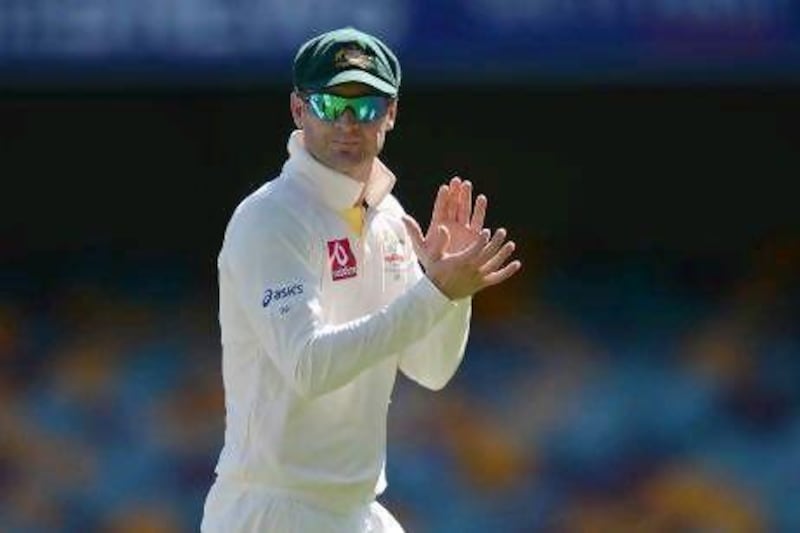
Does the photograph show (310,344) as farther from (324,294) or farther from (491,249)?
(491,249)

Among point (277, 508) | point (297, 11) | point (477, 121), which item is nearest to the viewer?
point (277, 508)

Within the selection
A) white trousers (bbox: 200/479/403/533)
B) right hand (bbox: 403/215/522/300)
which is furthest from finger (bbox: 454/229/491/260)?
white trousers (bbox: 200/479/403/533)

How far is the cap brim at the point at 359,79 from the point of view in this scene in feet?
15.0

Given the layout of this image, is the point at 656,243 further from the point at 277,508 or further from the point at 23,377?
the point at 277,508

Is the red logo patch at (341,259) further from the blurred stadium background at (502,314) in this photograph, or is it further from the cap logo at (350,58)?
the blurred stadium background at (502,314)

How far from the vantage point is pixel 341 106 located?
4590mm

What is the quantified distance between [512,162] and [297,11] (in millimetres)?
1080

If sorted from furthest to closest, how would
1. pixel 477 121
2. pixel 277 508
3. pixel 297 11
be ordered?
pixel 477 121, pixel 297 11, pixel 277 508

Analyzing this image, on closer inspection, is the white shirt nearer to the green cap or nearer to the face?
the face

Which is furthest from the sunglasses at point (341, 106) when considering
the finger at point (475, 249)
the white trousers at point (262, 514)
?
the white trousers at point (262, 514)

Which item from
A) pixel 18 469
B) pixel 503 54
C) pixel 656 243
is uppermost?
pixel 503 54

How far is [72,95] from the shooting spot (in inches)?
302

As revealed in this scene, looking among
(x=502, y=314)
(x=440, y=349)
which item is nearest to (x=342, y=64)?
(x=440, y=349)

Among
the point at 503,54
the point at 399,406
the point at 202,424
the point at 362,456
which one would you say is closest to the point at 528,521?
the point at 399,406
